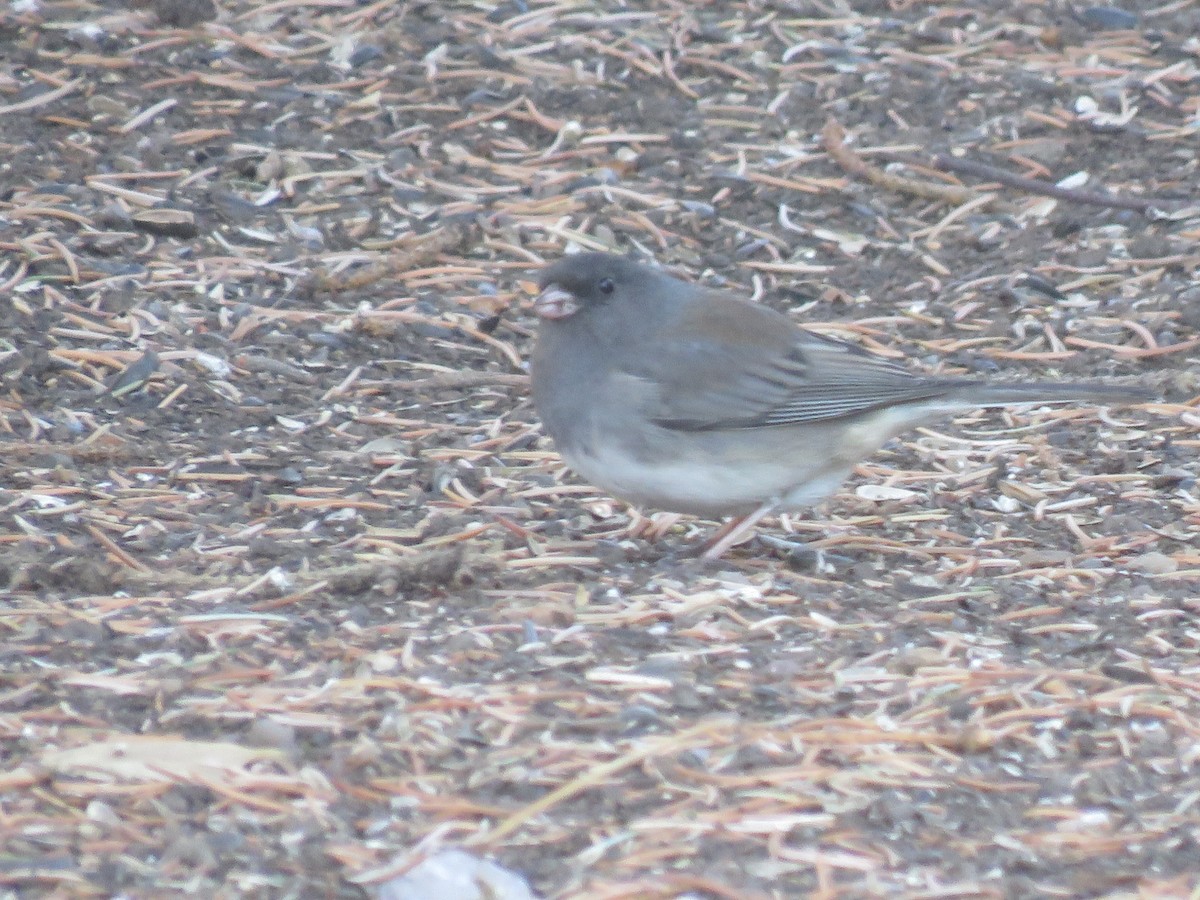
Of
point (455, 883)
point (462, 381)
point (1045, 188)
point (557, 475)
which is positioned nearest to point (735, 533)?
point (557, 475)

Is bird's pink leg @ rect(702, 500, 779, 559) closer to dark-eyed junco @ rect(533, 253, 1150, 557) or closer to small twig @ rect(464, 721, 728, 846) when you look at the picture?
dark-eyed junco @ rect(533, 253, 1150, 557)

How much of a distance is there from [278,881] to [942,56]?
4.02m

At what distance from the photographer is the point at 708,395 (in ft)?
11.0

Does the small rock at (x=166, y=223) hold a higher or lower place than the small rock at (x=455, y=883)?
higher

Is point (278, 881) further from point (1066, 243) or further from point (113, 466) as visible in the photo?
point (1066, 243)

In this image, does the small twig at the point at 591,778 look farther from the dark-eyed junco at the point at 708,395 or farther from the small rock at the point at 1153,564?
the small rock at the point at 1153,564

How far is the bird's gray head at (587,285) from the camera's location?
3.41m

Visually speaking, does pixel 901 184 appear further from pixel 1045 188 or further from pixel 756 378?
pixel 756 378

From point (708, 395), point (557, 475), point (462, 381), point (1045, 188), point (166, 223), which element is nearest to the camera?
point (708, 395)

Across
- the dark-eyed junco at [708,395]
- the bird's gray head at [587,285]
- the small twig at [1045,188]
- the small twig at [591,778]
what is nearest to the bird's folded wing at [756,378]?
the dark-eyed junco at [708,395]

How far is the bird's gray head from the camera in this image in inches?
134

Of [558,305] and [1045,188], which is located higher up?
[558,305]

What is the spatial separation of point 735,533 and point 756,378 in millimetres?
312

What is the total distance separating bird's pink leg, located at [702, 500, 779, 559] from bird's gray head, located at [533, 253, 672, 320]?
0.49 metres
